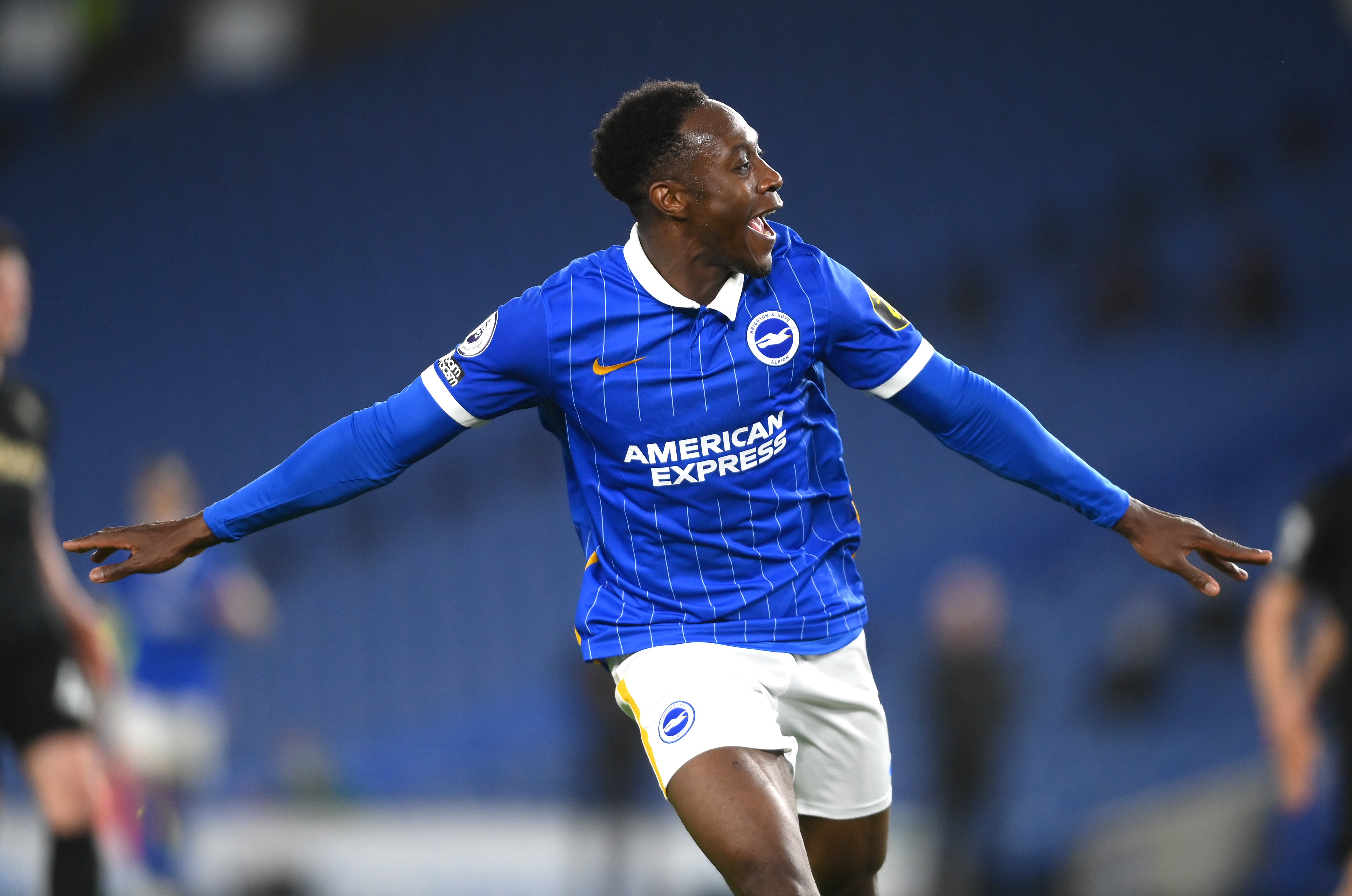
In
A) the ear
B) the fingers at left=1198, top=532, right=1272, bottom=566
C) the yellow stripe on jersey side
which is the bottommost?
the yellow stripe on jersey side

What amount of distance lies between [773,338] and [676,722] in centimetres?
84

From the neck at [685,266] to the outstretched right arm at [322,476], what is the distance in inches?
21.2

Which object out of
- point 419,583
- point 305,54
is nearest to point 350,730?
point 419,583

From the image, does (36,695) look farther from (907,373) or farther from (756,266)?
(907,373)

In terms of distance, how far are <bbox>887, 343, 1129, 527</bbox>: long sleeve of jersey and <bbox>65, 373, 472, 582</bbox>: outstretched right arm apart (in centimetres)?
102

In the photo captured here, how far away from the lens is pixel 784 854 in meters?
2.88

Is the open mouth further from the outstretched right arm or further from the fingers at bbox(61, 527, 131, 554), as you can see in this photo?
the fingers at bbox(61, 527, 131, 554)

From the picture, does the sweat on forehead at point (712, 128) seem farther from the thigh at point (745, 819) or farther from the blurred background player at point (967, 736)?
the blurred background player at point (967, 736)

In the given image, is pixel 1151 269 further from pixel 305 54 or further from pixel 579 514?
pixel 579 514

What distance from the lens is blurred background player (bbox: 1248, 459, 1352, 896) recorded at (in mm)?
4773

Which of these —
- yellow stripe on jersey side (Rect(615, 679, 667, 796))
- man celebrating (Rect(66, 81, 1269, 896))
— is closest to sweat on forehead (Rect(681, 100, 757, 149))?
man celebrating (Rect(66, 81, 1269, 896))

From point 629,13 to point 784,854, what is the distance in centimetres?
1099

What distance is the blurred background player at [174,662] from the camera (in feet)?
27.2

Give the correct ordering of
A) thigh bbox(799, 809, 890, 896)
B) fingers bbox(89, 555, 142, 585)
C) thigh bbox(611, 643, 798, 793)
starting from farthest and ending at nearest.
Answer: thigh bbox(799, 809, 890, 896) < fingers bbox(89, 555, 142, 585) < thigh bbox(611, 643, 798, 793)
